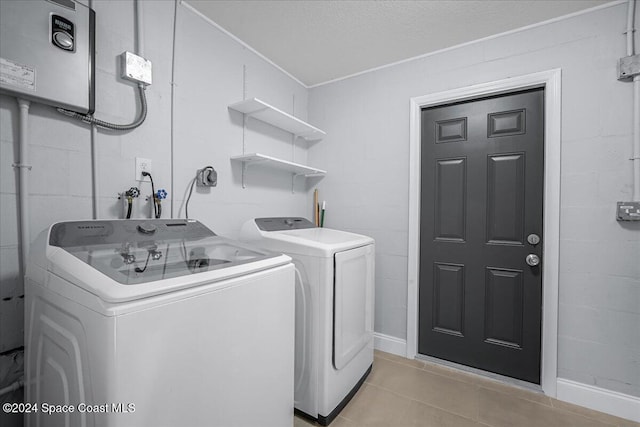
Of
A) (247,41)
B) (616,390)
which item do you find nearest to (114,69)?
(247,41)

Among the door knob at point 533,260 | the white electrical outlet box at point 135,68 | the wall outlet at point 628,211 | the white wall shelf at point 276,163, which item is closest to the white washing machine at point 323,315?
the white wall shelf at point 276,163

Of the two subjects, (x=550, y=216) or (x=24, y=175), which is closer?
(x=24, y=175)

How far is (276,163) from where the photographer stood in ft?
7.35

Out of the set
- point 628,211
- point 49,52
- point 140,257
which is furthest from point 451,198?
point 49,52

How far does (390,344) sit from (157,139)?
2409 millimetres

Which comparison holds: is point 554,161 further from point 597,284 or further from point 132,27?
point 132,27

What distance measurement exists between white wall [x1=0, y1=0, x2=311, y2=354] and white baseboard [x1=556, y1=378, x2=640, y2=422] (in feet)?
8.09

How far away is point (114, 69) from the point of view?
4.79ft

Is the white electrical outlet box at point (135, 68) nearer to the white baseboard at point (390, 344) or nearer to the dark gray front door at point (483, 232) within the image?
the dark gray front door at point (483, 232)

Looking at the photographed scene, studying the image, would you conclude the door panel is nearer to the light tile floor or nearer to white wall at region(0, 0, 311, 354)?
the light tile floor

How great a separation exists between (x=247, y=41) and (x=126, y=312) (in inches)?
85.3

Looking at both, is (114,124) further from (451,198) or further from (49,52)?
(451,198)

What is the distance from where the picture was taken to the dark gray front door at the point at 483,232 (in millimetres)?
1979

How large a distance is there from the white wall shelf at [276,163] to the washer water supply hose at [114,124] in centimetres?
65
